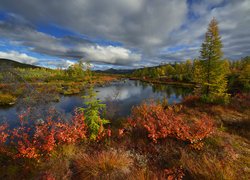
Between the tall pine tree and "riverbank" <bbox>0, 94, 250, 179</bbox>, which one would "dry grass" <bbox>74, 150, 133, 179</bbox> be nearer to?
"riverbank" <bbox>0, 94, 250, 179</bbox>

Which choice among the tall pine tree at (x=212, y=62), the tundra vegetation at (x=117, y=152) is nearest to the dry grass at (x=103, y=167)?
the tundra vegetation at (x=117, y=152)

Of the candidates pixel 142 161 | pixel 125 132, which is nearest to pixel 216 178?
pixel 142 161

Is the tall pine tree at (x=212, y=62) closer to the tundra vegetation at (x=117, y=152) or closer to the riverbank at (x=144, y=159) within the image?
the tundra vegetation at (x=117, y=152)

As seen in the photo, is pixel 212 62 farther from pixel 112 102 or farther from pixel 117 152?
pixel 117 152

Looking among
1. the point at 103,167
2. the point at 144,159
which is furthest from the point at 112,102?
the point at 103,167

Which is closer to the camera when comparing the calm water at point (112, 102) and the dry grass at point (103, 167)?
the dry grass at point (103, 167)

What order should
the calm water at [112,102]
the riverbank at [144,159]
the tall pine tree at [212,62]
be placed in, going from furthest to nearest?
the tall pine tree at [212,62] < the calm water at [112,102] < the riverbank at [144,159]

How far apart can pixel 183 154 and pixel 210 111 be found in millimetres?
9305

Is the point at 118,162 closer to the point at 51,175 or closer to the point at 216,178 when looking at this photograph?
the point at 51,175

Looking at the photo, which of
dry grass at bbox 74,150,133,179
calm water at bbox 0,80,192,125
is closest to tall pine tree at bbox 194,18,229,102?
calm water at bbox 0,80,192,125

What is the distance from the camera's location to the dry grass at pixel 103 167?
150 inches

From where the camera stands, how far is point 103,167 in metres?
4.00

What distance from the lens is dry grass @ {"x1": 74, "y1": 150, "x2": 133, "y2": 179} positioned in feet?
12.5

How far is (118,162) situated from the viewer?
13.7 feet
